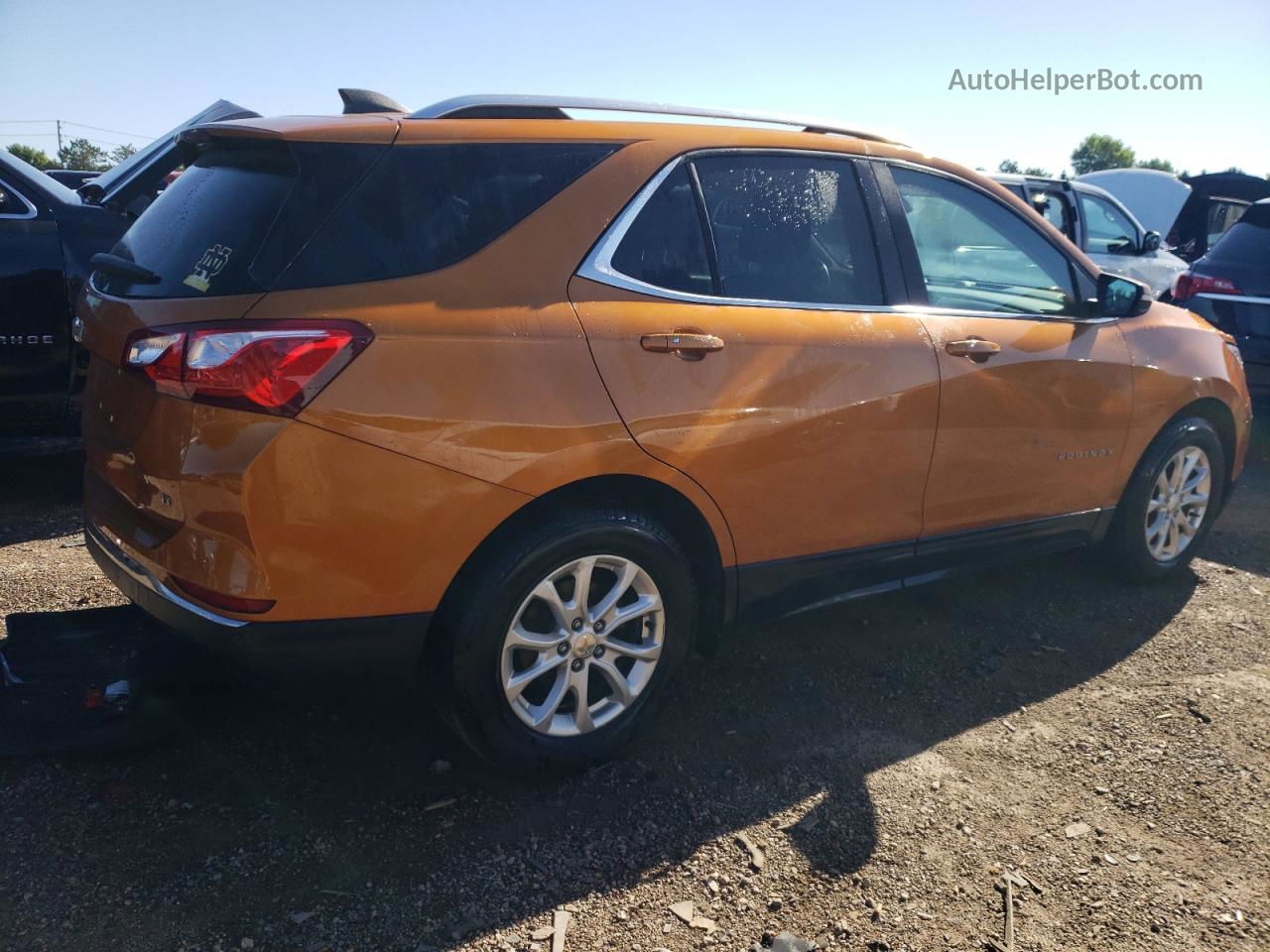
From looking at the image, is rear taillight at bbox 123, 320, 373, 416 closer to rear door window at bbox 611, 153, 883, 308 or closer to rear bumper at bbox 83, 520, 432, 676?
rear bumper at bbox 83, 520, 432, 676

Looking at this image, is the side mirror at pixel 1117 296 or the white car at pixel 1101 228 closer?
the side mirror at pixel 1117 296

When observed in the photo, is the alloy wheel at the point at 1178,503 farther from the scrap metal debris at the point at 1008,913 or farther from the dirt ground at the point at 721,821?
the scrap metal debris at the point at 1008,913

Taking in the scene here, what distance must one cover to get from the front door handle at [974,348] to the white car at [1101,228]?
244 inches

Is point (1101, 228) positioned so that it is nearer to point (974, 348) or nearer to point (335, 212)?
point (974, 348)

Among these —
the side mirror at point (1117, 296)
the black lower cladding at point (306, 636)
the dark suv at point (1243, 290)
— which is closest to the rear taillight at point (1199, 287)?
the dark suv at point (1243, 290)

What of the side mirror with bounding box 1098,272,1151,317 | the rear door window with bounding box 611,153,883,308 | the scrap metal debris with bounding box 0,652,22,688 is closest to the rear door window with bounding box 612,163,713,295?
the rear door window with bounding box 611,153,883,308

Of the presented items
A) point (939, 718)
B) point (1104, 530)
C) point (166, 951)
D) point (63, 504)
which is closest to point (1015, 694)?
point (939, 718)

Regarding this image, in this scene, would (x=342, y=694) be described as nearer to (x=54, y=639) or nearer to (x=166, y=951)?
(x=166, y=951)

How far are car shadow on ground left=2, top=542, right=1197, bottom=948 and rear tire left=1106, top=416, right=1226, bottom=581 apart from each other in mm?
756

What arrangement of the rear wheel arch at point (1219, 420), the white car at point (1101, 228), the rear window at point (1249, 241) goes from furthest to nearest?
the white car at point (1101, 228) → the rear window at point (1249, 241) → the rear wheel arch at point (1219, 420)

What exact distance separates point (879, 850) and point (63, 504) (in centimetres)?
454

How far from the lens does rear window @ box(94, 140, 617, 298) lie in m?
2.49

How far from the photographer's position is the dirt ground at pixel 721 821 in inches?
95.3

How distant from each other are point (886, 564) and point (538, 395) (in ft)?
5.09
